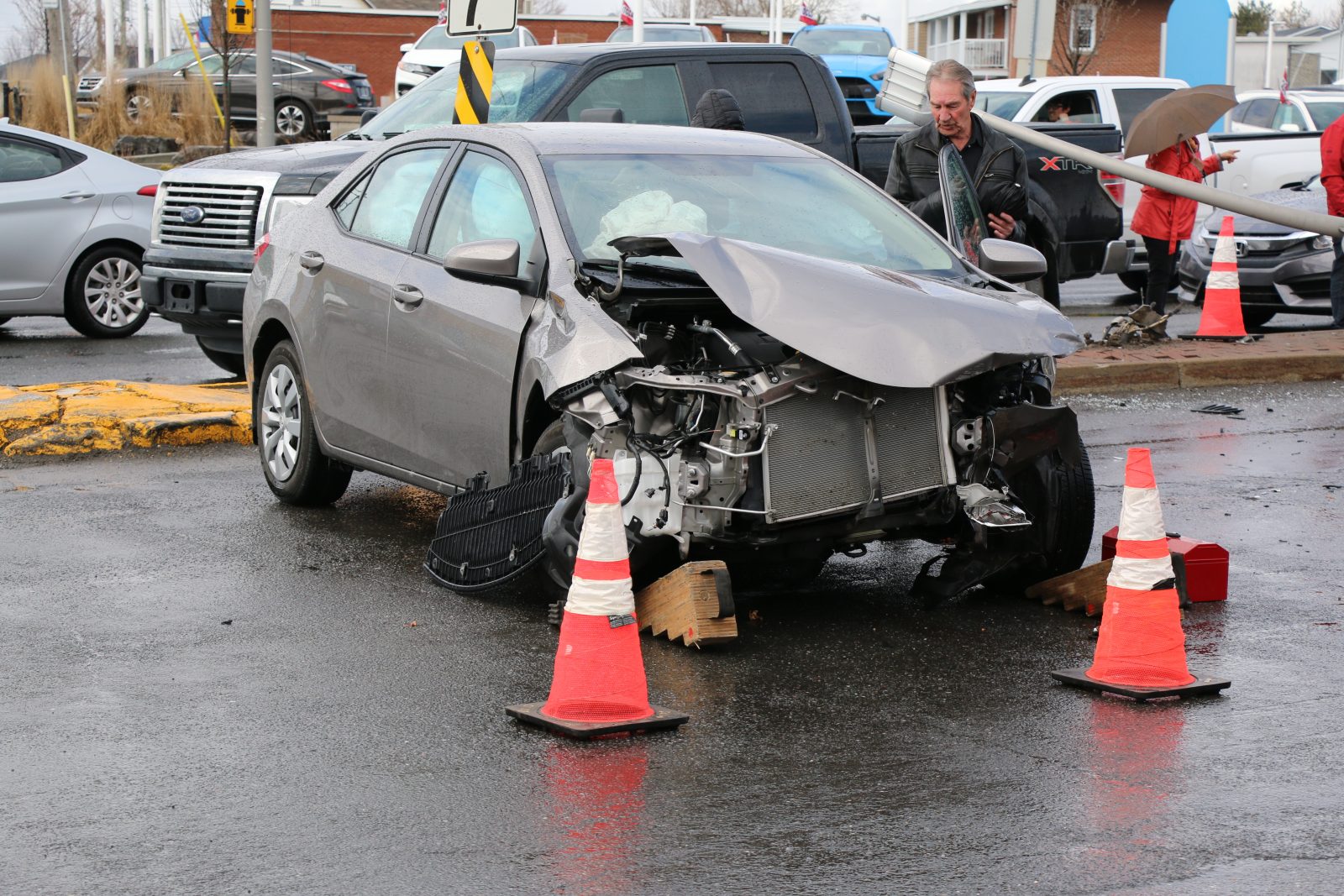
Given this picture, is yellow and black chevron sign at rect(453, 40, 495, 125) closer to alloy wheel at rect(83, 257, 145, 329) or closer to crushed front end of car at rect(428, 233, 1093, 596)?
alloy wheel at rect(83, 257, 145, 329)

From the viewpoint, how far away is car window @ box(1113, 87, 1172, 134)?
1970 cm

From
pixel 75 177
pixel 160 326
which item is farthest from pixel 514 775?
pixel 160 326

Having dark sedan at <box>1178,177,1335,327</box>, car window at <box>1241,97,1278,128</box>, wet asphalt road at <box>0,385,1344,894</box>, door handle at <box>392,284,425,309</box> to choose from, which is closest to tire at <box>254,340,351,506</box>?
wet asphalt road at <box>0,385,1344,894</box>

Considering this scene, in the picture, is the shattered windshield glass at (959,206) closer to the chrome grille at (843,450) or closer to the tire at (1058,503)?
the tire at (1058,503)

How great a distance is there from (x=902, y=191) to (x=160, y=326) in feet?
31.0

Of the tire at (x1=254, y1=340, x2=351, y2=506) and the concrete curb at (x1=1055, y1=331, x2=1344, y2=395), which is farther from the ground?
the tire at (x1=254, y1=340, x2=351, y2=506)

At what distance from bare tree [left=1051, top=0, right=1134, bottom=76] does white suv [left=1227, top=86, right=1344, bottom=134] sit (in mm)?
25416

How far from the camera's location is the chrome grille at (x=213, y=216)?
1249 centimetres

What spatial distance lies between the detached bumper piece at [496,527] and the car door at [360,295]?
0.86 meters

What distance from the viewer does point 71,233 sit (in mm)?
15430

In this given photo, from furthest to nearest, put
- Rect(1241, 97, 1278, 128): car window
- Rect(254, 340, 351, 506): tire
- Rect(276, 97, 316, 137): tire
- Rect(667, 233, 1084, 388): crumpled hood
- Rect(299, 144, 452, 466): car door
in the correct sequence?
Rect(276, 97, 316, 137): tire → Rect(1241, 97, 1278, 128): car window → Rect(254, 340, 351, 506): tire → Rect(299, 144, 452, 466): car door → Rect(667, 233, 1084, 388): crumpled hood

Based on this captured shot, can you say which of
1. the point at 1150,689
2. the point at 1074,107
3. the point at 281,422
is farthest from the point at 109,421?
the point at 1074,107

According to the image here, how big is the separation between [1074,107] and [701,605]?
1477cm

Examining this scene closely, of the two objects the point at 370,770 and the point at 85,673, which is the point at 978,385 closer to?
the point at 370,770
